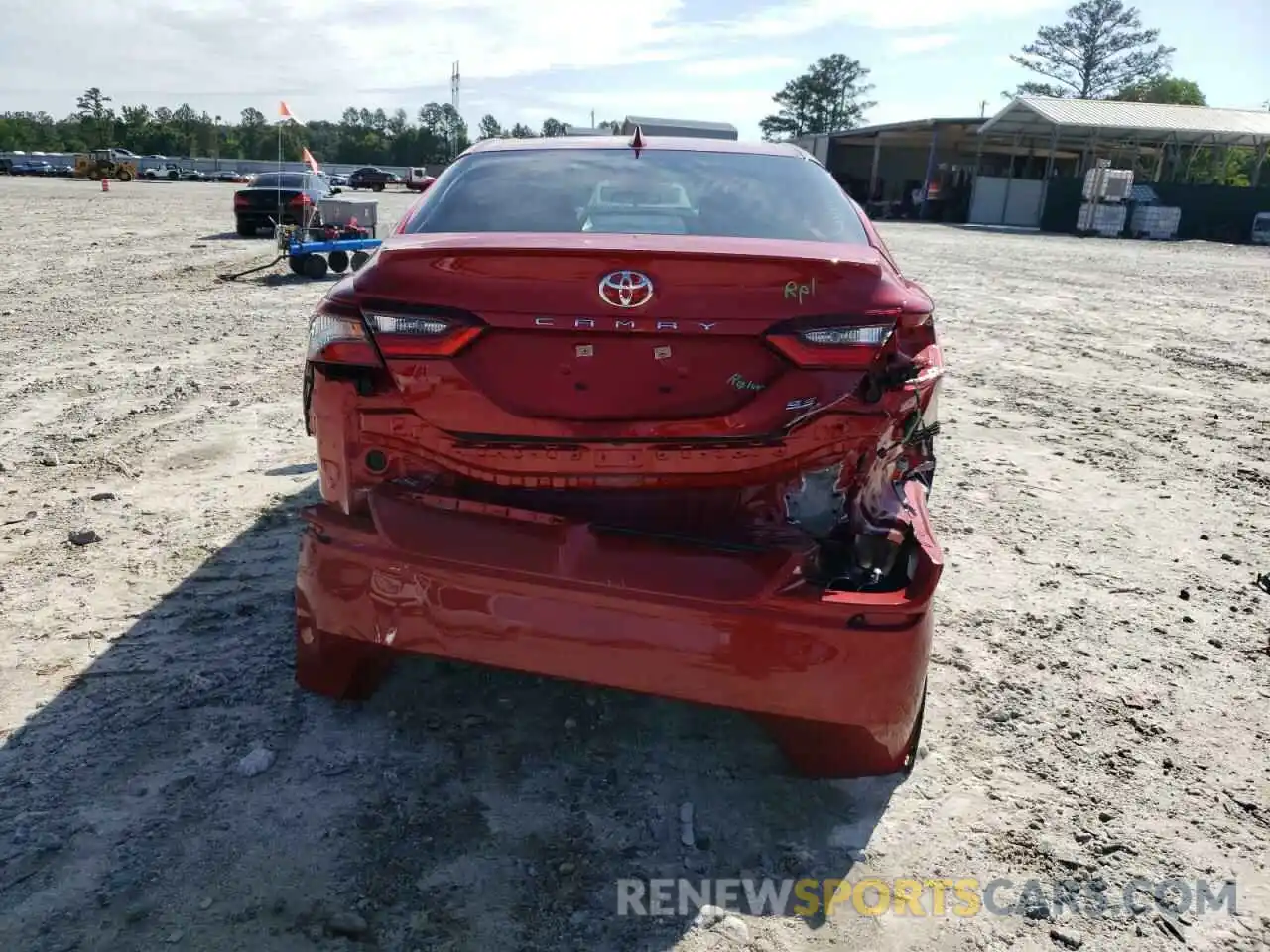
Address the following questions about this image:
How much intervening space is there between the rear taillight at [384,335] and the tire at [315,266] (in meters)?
11.2

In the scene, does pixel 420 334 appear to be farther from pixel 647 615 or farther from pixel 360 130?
pixel 360 130

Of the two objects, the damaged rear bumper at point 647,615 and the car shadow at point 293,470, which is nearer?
the damaged rear bumper at point 647,615

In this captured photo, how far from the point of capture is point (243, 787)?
257 centimetres

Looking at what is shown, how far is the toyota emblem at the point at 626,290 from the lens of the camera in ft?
7.83

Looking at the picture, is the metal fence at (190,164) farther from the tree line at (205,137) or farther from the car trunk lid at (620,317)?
the car trunk lid at (620,317)

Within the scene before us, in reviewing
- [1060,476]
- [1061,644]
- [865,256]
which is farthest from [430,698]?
[1060,476]

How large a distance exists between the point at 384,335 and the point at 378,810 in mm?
1257

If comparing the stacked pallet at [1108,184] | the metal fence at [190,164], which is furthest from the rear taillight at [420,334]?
the metal fence at [190,164]

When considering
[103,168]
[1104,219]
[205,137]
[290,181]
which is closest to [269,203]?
[290,181]

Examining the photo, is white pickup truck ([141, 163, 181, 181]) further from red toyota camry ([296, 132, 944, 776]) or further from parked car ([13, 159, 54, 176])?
red toyota camry ([296, 132, 944, 776])

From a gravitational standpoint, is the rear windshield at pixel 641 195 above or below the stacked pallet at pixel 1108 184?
below

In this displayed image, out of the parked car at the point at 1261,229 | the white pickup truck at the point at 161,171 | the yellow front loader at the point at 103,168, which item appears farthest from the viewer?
the white pickup truck at the point at 161,171

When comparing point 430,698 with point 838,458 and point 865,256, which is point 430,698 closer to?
point 838,458

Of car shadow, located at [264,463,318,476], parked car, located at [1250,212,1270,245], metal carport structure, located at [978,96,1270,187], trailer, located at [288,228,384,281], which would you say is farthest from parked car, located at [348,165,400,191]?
car shadow, located at [264,463,318,476]
